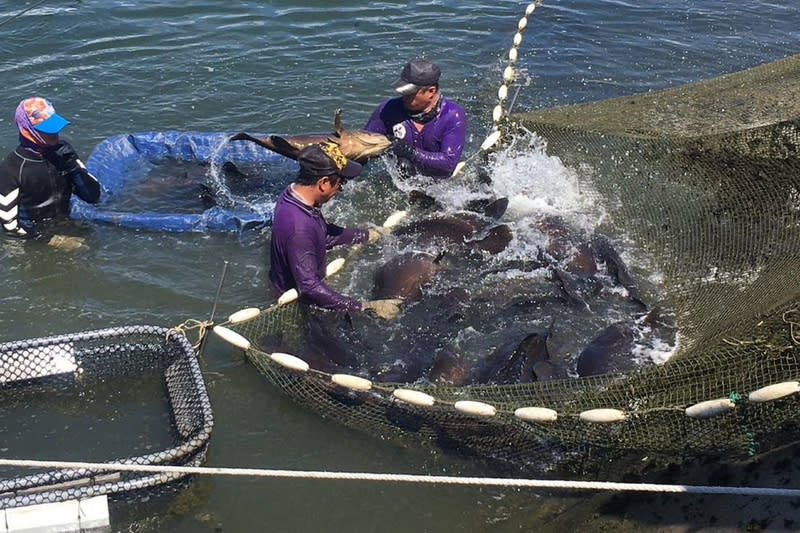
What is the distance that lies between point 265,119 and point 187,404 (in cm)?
557

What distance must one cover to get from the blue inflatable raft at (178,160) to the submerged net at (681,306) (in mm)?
2173

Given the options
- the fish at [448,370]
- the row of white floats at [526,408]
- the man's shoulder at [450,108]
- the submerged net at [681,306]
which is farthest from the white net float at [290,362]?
the man's shoulder at [450,108]

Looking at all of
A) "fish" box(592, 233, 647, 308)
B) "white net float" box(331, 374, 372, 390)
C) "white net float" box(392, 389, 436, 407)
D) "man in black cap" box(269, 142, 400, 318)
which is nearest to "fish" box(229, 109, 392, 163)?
"man in black cap" box(269, 142, 400, 318)

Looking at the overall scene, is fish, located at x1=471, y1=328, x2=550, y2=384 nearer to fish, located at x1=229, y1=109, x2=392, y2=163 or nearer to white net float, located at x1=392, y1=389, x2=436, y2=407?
white net float, located at x1=392, y1=389, x2=436, y2=407

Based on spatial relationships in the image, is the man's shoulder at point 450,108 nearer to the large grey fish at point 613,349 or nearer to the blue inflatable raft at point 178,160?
the blue inflatable raft at point 178,160

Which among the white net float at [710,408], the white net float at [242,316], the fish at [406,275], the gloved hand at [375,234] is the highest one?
the white net float at [710,408]

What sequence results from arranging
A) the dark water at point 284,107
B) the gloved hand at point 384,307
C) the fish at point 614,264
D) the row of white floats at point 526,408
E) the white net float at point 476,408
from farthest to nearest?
the fish at point 614,264, the gloved hand at point 384,307, the dark water at point 284,107, the white net float at point 476,408, the row of white floats at point 526,408

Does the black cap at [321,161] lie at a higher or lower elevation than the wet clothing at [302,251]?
higher

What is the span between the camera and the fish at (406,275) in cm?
642

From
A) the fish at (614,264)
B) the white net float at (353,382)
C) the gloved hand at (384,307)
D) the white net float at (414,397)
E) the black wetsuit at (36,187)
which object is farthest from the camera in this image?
the black wetsuit at (36,187)

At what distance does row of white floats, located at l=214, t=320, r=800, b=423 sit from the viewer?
3.73m

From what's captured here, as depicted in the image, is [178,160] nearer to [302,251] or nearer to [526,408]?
[302,251]

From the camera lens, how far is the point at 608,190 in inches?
298

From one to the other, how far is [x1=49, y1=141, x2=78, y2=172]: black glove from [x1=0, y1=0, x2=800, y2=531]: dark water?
72 centimetres
